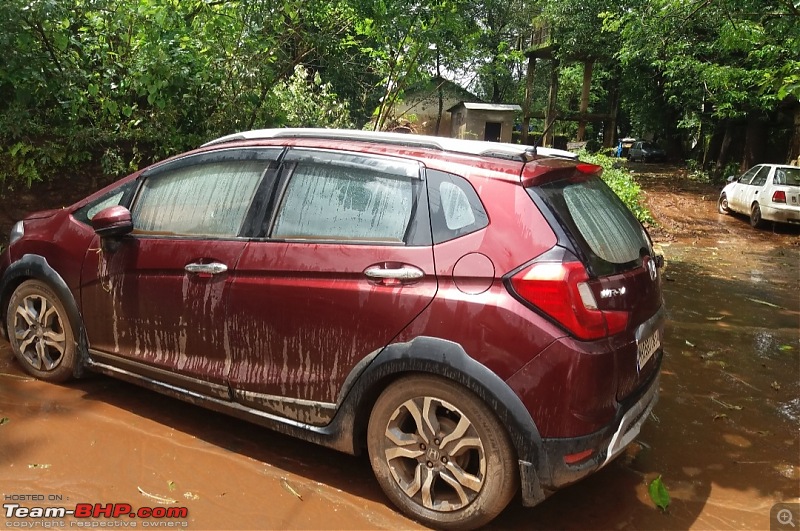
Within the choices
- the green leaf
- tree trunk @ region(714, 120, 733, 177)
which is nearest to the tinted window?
the green leaf

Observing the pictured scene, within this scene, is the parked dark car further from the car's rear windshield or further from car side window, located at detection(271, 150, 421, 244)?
car side window, located at detection(271, 150, 421, 244)

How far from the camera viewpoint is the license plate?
2809 mm

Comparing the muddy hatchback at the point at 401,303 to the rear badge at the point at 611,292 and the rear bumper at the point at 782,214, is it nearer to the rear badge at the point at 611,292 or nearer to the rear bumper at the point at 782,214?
the rear badge at the point at 611,292

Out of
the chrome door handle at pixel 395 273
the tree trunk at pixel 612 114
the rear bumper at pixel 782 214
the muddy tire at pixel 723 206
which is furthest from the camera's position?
the tree trunk at pixel 612 114

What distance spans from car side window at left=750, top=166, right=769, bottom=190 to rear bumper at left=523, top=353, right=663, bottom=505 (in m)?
14.0

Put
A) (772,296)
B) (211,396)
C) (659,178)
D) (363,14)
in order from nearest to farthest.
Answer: (211,396) → (772,296) → (363,14) → (659,178)

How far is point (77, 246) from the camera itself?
3.83 metres

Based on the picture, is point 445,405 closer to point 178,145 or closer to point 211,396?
point 211,396

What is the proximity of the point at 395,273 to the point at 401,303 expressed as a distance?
139 mm

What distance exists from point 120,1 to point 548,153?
5707 millimetres

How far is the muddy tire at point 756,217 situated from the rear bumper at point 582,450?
538 inches

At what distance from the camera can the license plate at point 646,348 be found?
2809mm

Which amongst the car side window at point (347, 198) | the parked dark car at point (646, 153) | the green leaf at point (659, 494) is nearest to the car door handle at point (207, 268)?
the car side window at point (347, 198)

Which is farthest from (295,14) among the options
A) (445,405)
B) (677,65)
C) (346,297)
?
(677,65)
